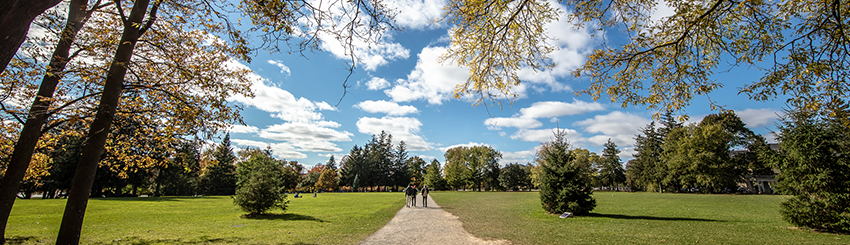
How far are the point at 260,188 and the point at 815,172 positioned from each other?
770 inches

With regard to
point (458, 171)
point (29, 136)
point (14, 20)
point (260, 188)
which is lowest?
point (260, 188)

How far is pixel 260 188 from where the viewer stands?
501 inches

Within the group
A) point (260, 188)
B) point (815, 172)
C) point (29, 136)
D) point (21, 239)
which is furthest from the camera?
point (260, 188)

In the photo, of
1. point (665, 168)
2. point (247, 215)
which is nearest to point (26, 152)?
point (247, 215)

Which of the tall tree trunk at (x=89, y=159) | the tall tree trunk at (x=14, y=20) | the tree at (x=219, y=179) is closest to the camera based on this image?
the tall tree trunk at (x=14, y=20)

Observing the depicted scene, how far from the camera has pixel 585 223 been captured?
1091 cm

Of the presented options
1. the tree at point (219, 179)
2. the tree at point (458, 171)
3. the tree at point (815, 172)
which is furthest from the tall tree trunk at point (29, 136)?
the tree at point (458, 171)

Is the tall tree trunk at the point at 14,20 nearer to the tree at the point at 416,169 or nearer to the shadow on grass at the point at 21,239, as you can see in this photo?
the shadow on grass at the point at 21,239

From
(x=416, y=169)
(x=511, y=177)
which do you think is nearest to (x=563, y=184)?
(x=511, y=177)

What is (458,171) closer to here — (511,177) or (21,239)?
(511,177)

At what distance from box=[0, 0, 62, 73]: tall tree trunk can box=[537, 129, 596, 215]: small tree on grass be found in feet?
47.9

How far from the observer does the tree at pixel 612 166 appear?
58.6 m

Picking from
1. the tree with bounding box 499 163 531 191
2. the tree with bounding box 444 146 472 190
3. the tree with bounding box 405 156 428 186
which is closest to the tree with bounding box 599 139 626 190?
the tree with bounding box 499 163 531 191

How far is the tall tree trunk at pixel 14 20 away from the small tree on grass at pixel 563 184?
1460 cm
